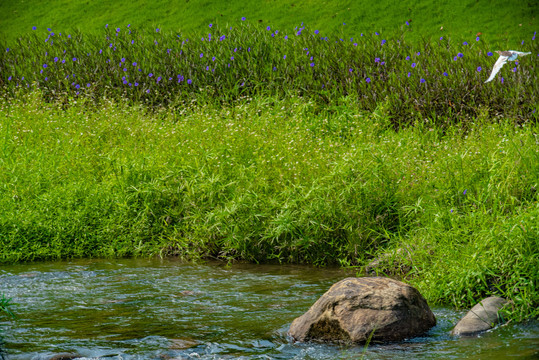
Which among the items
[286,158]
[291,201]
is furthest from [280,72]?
[291,201]

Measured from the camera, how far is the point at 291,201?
7086 millimetres

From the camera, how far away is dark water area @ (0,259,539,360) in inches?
168

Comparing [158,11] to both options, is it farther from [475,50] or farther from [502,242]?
[502,242]

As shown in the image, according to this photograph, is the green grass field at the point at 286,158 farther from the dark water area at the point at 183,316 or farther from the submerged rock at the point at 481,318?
the dark water area at the point at 183,316

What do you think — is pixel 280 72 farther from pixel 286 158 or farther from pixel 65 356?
pixel 65 356

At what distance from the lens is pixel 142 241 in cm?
775

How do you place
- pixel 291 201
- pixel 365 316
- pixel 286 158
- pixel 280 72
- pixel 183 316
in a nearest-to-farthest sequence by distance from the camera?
pixel 365 316
pixel 183 316
pixel 291 201
pixel 286 158
pixel 280 72

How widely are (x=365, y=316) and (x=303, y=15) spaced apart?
53.0ft

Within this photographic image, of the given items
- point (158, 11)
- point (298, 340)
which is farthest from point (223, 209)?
point (158, 11)

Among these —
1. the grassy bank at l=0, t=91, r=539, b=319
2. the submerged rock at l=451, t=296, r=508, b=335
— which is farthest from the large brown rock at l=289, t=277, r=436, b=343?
the grassy bank at l=0, t=91, r=539, b=319

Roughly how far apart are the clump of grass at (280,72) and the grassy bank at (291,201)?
4.42ft

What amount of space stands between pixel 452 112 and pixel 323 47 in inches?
132

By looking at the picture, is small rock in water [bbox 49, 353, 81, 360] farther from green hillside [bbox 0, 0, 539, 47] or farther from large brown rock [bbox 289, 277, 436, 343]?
green hillside [bbox 0, 0, 539, 47]

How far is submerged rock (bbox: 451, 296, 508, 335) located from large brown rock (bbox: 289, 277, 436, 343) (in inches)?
10.4
